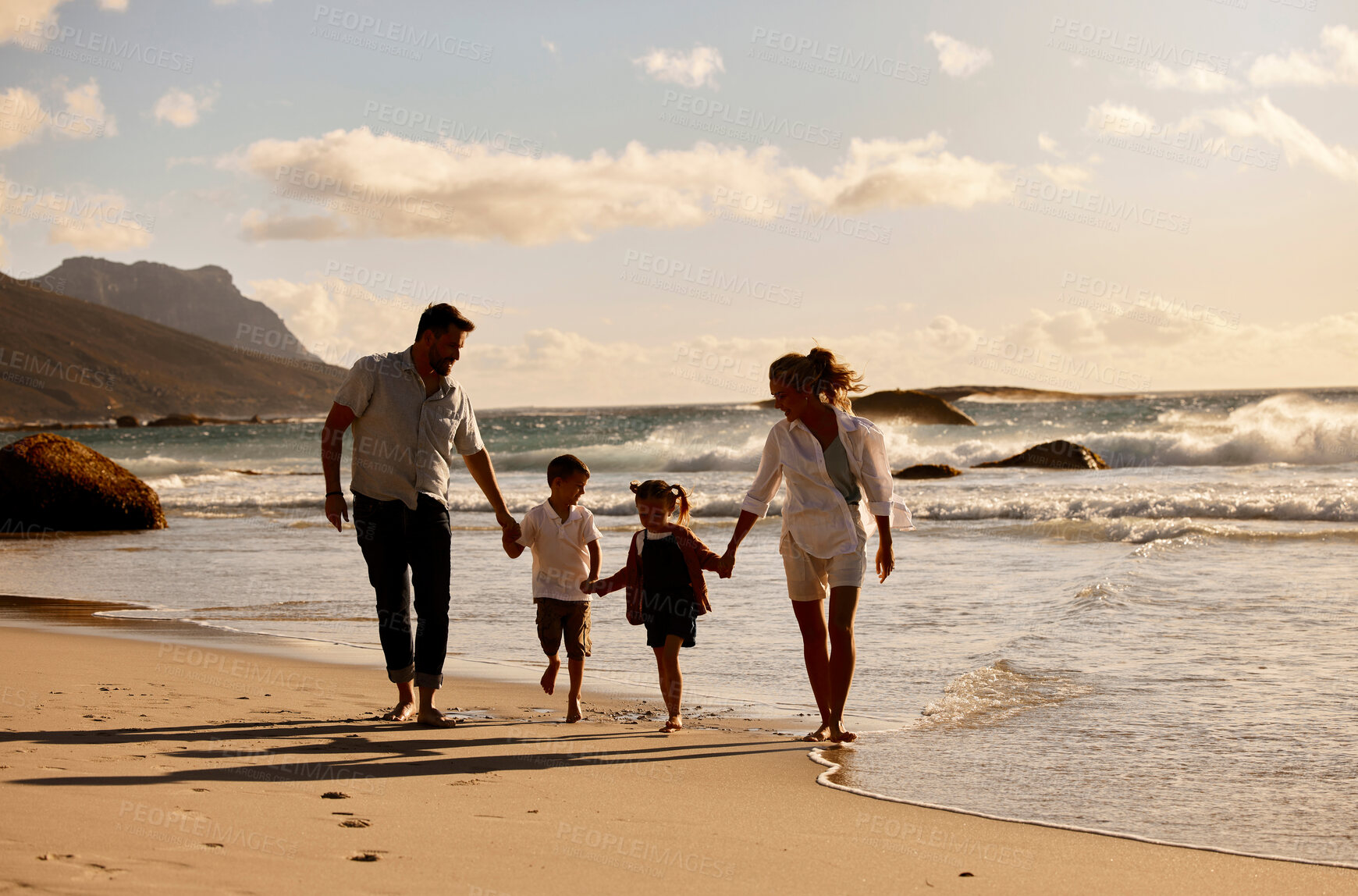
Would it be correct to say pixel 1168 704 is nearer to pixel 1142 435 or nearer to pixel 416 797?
pixel 416 797

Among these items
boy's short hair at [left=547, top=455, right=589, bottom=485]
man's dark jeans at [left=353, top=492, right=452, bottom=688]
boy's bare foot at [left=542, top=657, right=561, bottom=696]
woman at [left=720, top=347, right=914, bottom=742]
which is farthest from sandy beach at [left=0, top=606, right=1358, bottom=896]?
boy's short hair at [left=547, top=455, right=589, bottom=485]

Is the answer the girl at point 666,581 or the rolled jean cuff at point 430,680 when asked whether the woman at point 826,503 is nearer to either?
the girl at point 666,581

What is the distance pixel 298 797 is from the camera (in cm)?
335

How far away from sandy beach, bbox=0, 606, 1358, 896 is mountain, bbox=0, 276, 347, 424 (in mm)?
106775

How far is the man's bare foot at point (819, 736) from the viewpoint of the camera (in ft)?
15.5

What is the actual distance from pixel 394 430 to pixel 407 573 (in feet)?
2.17

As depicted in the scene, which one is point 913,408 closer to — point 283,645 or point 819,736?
point 283,645

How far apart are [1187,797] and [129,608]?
28.2ft

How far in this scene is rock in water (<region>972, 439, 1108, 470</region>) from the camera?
2652 centimetres

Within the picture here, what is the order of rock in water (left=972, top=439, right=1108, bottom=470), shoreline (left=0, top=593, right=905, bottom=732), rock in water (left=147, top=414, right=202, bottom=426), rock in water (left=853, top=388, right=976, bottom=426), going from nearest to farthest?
shoreline (left=0, top=593, right=905, bottom=732), rock in water (left=972, top=439, right=1108, bottom=470), rock in water (left=853, top=388, right=976, bottom=426), rock in water (left=147, top=414, right=202, bottom=426)

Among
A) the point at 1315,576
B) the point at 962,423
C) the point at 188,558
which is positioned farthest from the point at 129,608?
the point at 962,423

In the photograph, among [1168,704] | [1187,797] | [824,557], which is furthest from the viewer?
[1168,704]

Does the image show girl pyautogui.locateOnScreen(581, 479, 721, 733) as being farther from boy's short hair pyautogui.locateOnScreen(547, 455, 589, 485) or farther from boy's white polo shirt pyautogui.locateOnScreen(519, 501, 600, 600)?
boy's short hair pyautogui.locateOnScreen(547, 455, 589, 485)

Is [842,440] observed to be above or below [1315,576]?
above
